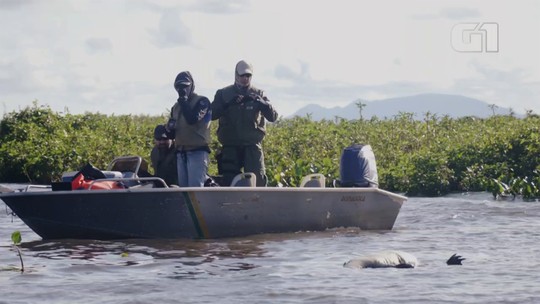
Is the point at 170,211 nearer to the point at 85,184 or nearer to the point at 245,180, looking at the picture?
the point at 85,184

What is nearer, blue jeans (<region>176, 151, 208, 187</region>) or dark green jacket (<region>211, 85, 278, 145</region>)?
blue jeans (<region>176, 151, 208, 187</region>)

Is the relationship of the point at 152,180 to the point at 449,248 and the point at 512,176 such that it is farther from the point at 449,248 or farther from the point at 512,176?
the point at 512,176

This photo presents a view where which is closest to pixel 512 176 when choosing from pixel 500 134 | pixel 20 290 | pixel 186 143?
pixel 500 134

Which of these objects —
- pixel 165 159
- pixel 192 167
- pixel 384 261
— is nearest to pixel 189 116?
pixel 192 167

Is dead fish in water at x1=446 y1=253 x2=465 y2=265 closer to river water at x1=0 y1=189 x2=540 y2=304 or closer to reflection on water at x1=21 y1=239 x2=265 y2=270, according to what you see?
river water at x1=0 y1=189 x2=540 y2=304

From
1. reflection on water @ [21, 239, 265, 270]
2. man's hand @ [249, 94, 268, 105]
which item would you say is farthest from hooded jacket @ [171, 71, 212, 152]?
reflection on water @ [21, 239, 265, 270]

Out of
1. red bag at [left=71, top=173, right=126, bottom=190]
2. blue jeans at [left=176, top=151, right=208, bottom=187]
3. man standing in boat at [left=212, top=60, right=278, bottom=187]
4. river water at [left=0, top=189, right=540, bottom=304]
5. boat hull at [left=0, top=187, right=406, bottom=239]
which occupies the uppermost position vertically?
man standing in boat at [left=212, top=60, right=278, bottom=187]

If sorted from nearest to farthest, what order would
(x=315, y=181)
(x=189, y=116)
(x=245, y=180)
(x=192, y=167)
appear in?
(x=189, y=116) < (x=192, y=167) < (x=245, y=180) < (x=315, y=181)

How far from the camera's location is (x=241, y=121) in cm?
1207

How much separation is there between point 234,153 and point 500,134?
29.3 ft

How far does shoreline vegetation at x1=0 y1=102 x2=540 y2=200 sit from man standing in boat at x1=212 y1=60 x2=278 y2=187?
427cm

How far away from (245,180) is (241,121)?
68 centimetres

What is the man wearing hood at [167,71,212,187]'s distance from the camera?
450 inches

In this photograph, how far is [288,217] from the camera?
1209cm
